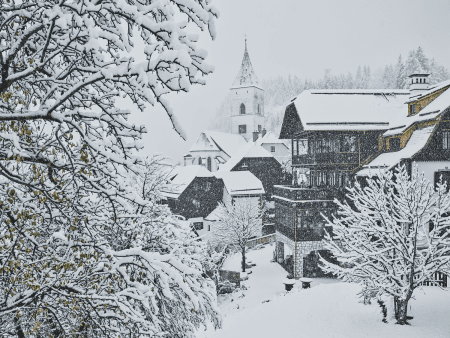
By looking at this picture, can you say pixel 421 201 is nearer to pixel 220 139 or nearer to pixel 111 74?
pixel 111 74

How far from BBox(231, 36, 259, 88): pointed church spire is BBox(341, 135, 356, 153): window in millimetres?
49011

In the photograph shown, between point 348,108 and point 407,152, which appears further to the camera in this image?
point 348,108

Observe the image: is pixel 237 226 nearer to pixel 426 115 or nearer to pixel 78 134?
pixel 426 115

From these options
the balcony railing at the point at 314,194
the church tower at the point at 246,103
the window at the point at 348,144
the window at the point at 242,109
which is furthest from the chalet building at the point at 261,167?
the window at the point at 242,109

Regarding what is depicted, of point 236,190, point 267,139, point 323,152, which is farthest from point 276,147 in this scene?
point 323,152

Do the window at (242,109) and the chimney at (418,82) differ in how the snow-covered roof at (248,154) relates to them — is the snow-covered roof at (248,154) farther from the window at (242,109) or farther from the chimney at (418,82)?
the window at (242,109)

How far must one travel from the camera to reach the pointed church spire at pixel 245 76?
70.0 metres

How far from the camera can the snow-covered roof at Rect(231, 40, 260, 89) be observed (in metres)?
69.9

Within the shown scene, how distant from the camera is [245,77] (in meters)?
70.5

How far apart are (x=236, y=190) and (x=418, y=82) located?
19.0 metres

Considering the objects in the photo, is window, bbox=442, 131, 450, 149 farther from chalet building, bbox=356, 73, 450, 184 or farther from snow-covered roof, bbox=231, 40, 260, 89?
snow-covered roof, bbox=231, 40, 260, 89

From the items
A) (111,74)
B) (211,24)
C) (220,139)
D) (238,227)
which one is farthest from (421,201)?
(220,139)

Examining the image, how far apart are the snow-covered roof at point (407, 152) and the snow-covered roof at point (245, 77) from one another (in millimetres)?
51501

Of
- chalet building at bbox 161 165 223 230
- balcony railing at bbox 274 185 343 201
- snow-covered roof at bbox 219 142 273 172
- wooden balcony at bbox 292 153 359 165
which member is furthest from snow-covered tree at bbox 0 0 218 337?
snow-covered roof at bbox 219 142 273 172
